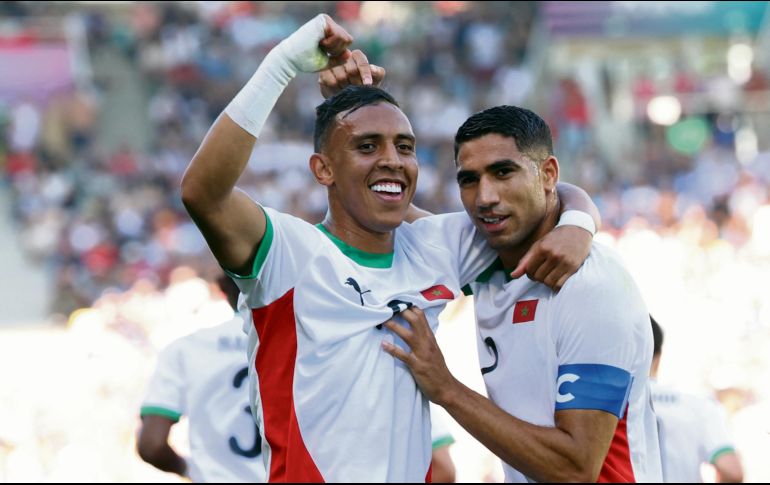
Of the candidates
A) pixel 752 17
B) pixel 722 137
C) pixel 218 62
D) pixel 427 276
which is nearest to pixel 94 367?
pixel 427 276

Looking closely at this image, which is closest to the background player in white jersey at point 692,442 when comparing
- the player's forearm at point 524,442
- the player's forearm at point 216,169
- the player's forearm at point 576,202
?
the player's forearm at point 576,202

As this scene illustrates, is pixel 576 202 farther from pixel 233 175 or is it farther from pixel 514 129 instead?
pixel 233 175

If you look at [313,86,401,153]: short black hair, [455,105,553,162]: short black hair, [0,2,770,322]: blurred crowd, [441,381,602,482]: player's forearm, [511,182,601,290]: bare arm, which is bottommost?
[441,381,602,482]: player's forearm

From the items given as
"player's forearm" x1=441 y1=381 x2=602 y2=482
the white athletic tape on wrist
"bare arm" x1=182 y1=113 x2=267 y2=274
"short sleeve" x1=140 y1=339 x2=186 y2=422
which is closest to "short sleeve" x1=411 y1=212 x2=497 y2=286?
"player's forearm" x1=441 y1=381 x2=602 y2=482

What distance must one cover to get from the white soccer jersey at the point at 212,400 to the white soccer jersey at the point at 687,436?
1.92 m

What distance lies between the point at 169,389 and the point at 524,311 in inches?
93.6

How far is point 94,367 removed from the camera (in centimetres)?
912

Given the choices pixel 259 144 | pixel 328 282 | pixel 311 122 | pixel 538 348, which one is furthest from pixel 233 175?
pixel 311 122

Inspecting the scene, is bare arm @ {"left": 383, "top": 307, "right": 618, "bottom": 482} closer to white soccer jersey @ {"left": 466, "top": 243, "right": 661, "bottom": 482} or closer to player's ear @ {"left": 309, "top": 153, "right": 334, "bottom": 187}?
white soccer jersey @ {"left": 466, "top": 243, "right": 661, "bottom": 482}

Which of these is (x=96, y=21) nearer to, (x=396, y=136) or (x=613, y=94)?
(x=613, y=94)

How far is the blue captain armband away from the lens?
3.67 m

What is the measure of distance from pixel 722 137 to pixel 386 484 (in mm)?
15022

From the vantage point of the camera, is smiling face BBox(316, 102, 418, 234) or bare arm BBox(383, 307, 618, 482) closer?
bare arm BBox(383, 307, 618, 482)

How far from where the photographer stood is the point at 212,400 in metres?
5.59
